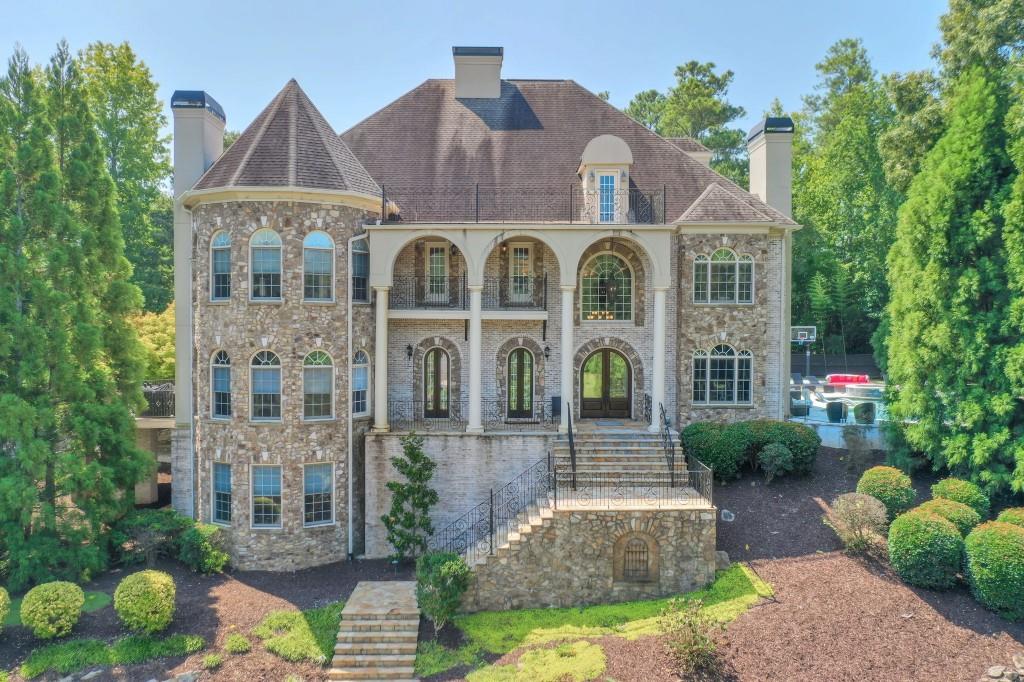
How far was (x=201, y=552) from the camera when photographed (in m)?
15.3

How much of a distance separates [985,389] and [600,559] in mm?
10141

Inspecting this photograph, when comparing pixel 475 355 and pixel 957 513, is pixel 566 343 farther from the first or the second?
pixel 957 513

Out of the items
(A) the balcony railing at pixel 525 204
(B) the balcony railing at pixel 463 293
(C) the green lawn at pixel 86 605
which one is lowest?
(C) the green lawn at pixel 86 605

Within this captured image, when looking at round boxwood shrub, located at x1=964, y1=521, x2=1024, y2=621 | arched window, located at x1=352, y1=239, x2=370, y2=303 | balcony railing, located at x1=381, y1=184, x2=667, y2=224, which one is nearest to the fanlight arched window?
balcony railing, located at x1=381, y1=184, x2=667, y2=224

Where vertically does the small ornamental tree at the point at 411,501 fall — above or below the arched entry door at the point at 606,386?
below

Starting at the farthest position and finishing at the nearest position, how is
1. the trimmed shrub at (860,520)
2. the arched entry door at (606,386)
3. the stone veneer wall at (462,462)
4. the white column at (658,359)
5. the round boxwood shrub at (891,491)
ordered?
1. the arched entry door at (606,386)
2. the white column at (658,359)
3. the stone veneer wall at (462,462)
4. the round boxwood shrub at (891,491)
5. the trimmed shrub at (860,520)

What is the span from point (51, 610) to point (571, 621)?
405 inches

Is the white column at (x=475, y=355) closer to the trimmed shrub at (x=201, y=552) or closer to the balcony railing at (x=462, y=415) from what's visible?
the balcony railing at (x=462, y=415)

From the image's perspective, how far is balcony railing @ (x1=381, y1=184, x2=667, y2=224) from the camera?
61.4ft

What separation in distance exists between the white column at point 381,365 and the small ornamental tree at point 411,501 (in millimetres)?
1247

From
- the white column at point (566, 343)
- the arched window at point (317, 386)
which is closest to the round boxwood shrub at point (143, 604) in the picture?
the arched window at point (317, 386)

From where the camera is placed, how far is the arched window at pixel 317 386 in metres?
16.1

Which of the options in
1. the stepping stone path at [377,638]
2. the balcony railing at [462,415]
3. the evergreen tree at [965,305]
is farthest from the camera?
the balcony railing at [462,415]

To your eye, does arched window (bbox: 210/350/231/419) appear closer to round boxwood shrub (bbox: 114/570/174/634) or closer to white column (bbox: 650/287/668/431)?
round boxwood shrub (bbox: 114/570/174/634)
